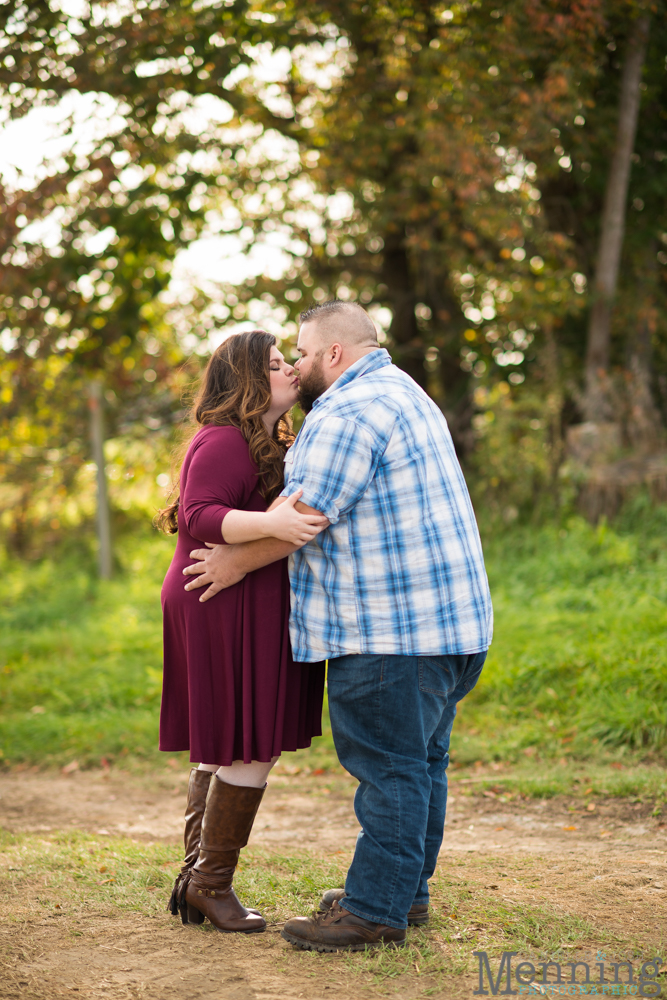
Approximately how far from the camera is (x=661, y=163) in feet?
31.7

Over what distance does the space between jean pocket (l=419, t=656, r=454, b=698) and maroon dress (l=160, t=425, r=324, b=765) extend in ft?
1.51

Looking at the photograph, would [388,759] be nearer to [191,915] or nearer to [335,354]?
[191,915]

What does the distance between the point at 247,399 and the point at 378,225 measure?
22.6ft

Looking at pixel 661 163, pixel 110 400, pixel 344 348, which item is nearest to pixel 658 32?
pixel 661 163

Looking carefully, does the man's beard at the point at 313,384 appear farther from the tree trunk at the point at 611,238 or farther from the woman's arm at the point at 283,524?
the tree trunk at the point at 611,238

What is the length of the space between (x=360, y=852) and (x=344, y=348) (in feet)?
5.29

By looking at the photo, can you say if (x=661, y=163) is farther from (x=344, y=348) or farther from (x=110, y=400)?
(x=344, y=348)

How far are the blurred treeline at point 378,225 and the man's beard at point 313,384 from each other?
179 inches

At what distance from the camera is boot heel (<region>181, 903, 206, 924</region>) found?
313 centimetres


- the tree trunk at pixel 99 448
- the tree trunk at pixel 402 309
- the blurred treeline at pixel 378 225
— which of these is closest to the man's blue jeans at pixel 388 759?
the blurred treeline at pixel 378 225

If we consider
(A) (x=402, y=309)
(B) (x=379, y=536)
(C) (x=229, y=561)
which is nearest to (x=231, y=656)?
(C) (x=229, y=561)

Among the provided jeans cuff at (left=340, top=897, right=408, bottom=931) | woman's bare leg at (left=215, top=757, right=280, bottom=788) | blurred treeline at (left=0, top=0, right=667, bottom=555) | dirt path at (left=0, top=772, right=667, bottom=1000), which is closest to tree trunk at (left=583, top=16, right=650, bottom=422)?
blurred treeline at (left=0, top=0, right=667, bottom=555)

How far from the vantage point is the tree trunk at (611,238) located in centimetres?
884

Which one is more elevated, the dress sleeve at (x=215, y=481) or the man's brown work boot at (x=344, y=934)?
the dress sleeve at (x=215, y=481)
